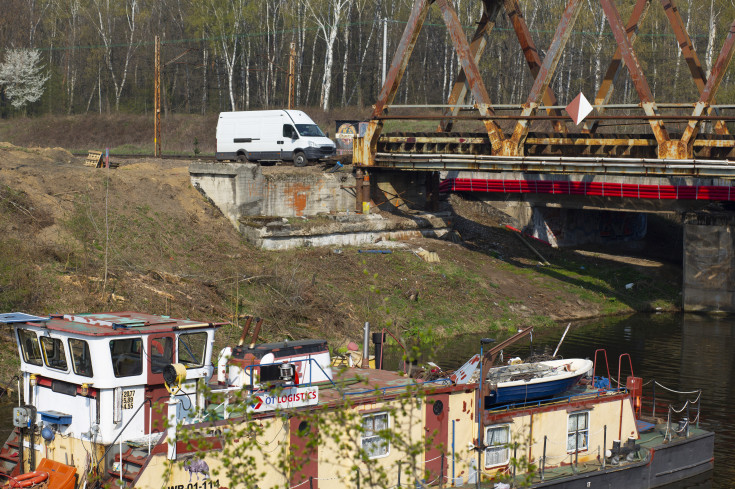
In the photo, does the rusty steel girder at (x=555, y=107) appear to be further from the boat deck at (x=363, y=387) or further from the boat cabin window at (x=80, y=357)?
the boat cabin window at (x=80, y=357)

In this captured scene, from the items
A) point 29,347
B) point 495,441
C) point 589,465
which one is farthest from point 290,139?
point 29,347

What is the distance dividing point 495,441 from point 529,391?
4.64ft

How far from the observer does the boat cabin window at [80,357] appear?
1549cm

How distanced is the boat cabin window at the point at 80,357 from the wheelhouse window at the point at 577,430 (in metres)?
10.3

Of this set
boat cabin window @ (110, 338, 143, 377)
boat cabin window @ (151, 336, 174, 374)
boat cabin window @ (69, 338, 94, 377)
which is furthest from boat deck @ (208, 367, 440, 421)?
boat cabin window @ (69, 338, 94, 377)

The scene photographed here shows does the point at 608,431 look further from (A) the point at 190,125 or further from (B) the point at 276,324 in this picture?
(A) the point at 190,125

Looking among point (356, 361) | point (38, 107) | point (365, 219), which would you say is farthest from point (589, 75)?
point (356, 361)

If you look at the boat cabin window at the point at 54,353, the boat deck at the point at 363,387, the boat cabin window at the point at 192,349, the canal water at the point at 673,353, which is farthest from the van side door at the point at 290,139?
the boat cabin window at the point at 54,353

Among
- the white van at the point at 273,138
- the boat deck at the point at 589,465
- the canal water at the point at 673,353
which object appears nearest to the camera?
the boat deck at the point at 589,465

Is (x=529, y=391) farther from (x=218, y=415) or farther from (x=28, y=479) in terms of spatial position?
(x=28, y=479)

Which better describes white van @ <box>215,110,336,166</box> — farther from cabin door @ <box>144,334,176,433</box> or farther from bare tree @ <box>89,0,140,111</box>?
bare tree @ <box>89,0,140,111</box>

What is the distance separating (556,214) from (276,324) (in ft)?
83.1

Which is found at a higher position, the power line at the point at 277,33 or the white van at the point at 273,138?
the power line at the point at 277,33

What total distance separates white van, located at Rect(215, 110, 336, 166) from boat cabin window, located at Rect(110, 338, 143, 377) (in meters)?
30.2
